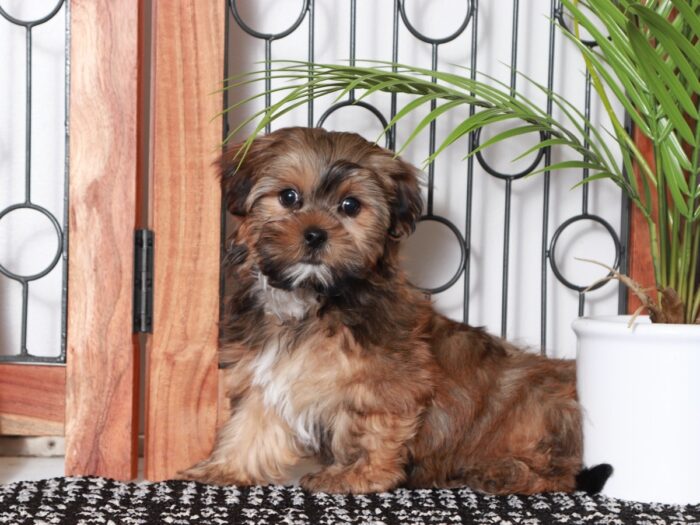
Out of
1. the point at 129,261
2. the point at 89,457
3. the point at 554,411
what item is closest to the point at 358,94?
the point at 129,261

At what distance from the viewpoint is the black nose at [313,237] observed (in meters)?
2.07

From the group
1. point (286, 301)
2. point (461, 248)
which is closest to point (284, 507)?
point (286, 301)

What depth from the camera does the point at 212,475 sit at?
238 centimetres

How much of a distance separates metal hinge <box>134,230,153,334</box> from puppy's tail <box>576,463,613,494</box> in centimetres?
126

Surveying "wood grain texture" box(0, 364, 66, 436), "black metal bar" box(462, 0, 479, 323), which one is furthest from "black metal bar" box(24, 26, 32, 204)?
"black metal bar" box(462, 0, 479, 323)

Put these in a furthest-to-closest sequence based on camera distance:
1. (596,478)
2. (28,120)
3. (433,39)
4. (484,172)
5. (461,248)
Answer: (484,172) → (461,248) → (433,39) → (28,120) → (596,478)

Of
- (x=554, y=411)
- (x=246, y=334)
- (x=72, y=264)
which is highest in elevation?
(x=72, y=264)

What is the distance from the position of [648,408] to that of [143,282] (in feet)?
4.59

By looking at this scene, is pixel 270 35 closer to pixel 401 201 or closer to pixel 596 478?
pixel 401 201

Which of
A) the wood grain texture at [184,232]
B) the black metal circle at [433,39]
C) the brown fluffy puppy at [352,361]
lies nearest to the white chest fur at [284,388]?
the brown fluffy puppy at [352,361]

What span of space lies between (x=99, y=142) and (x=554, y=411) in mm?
1445

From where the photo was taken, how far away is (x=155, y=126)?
2.50 metres

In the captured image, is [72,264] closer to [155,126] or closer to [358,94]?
[155,126]

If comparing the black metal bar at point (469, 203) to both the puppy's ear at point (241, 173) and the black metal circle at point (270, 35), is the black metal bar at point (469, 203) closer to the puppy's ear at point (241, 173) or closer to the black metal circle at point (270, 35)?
the black metal circle at point (270, 35)
